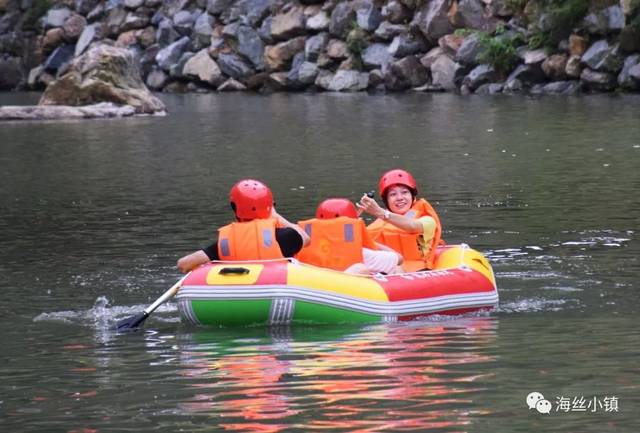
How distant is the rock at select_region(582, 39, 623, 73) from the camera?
135 feet

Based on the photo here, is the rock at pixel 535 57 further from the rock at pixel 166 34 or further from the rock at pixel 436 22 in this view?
the rock at pixel 166 34

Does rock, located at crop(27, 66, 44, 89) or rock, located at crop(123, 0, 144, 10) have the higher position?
rock, located at crop(123, 0, 144, 10)

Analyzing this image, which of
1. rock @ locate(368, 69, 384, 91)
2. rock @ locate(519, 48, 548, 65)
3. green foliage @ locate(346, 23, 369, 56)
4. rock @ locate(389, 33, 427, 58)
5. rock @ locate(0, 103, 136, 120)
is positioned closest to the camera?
rock @ locate(0, 103, 136, 120)

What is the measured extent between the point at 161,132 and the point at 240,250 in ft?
69.7

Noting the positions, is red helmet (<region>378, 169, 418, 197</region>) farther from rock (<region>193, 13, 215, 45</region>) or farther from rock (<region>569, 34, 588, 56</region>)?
rock (<region>193, 13, 215, 45</region>)

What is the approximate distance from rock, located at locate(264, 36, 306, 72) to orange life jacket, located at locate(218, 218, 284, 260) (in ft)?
142

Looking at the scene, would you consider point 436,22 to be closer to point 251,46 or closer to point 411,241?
point 251,46

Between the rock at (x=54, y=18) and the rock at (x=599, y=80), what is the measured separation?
99.0 ft

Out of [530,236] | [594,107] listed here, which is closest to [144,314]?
[530,236]

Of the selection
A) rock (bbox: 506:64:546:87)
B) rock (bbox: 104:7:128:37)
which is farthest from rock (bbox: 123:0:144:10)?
rock (bbox: 506:64:546:87)

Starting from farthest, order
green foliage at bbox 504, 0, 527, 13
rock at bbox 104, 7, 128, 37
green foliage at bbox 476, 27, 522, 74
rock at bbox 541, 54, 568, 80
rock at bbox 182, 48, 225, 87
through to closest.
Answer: rock at bbox 104, 7, 128, 37
rock at bbox 182, 48, 225, 87
green foliage at bbox 504, 0, 527, 13
green foliage at bbox 476, 27, 522, 74
rock at bbox 541, 54, 568, 80

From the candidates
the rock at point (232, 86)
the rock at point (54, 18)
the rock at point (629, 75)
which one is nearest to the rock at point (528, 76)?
the rock at point (629, 75)

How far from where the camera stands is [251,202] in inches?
421

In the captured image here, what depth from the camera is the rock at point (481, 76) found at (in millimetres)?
44875
